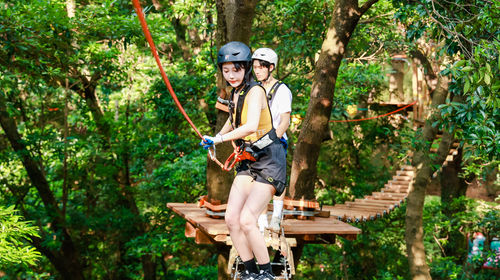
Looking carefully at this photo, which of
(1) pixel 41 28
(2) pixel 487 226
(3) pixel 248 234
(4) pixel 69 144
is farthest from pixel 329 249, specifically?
(3) pixel 248 234

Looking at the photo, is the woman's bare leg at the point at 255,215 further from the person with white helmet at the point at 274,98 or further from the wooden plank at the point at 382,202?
the wooden plank at the point at 382,202

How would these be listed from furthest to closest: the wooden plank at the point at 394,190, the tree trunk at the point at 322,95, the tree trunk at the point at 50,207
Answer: the tree trunk at the point at 50,207, the wooden plank at the point at 394,190, the tree trunk at the point at 322,95

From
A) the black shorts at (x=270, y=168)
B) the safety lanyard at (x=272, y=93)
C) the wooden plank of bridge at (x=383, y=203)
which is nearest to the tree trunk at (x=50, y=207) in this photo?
→ the wooden plank of bridge at (x=383, y=203)

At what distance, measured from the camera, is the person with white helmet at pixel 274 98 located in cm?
372

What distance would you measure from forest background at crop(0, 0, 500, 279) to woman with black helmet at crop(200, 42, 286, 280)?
146 cm

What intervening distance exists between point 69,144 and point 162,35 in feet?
8.92

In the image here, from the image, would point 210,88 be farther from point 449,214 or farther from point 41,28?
point 449,214

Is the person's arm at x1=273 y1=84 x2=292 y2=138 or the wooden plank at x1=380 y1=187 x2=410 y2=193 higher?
the person's arm at x1=273 y1=84 x2=292 y2=138

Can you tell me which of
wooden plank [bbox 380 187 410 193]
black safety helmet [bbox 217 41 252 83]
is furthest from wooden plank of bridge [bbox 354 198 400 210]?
black safety helmet [bbox 217 41 252 83]

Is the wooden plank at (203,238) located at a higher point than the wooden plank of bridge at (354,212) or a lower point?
lower

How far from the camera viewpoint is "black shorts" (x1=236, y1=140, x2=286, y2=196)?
317cm

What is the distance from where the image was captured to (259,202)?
312 cm

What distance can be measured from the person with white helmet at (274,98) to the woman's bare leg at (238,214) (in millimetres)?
475

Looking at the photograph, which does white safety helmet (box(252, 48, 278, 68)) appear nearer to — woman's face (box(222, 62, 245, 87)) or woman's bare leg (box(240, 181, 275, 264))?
woman's face (box(222, 62, 245, 87))
